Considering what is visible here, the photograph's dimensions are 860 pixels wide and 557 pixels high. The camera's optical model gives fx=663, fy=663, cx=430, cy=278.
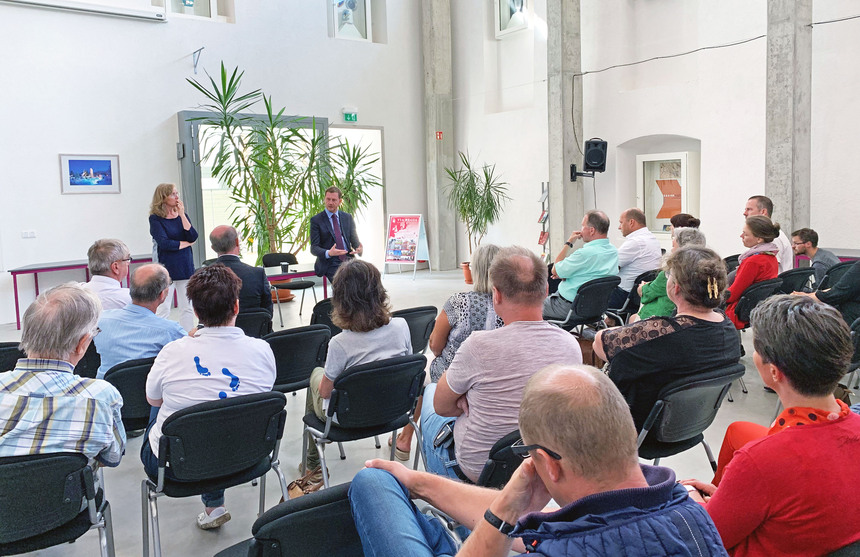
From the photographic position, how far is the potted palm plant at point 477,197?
1130 cm

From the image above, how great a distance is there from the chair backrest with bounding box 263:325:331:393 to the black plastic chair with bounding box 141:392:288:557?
1001 millimetres

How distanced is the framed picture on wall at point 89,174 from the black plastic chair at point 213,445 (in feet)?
23.9

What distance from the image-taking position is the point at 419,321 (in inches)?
161

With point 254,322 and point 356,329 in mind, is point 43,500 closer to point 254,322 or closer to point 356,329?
point 356,329

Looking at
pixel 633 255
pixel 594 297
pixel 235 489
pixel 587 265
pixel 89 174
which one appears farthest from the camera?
pixel 89 174

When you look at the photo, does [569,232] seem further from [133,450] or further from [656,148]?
[133,450]

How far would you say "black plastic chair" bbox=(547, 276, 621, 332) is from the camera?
Answer: 5051mm

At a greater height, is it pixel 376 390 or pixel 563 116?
pixel 563 116

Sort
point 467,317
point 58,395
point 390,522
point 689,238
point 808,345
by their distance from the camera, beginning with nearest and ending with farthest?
point 390,522, point 808,345, point 58,395, point 467,317, point 689,238

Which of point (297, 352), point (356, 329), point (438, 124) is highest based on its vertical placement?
point (438, 124)

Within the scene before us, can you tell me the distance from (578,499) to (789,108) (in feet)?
24.6

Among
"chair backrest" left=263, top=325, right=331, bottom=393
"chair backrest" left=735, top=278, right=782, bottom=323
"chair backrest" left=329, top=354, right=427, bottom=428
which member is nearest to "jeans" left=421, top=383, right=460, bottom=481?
"chair backrest" left=329, top=354, right=427, bottom=428

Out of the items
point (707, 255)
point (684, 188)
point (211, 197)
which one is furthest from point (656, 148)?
point (707, 255)

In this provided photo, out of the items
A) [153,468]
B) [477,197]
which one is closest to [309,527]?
[153,468]
